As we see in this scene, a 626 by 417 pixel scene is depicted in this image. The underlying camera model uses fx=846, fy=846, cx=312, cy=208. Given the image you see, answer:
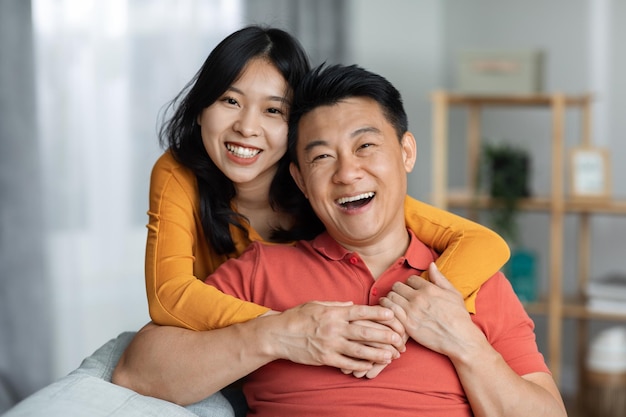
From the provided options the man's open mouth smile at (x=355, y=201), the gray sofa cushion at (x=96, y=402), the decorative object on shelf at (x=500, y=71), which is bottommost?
the gray sofa cushion at (x=96, y=402)

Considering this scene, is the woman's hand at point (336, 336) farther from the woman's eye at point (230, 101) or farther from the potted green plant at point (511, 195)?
the potted green plant at point (511, 195)

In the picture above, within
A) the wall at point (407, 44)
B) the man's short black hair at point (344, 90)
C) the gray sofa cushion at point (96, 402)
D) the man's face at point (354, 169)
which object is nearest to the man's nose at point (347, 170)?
the man's face at point (354, 169)

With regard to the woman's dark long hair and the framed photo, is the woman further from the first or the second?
the framed photo

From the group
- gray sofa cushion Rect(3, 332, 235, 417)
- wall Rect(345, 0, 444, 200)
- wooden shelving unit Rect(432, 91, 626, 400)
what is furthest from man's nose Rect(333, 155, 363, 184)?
wall Rect(345, 0, 444, 200)

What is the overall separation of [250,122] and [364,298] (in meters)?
0.46

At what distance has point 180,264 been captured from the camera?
1797 millimetres

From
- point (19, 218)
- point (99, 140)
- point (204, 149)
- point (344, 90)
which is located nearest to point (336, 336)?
point (344, 90)

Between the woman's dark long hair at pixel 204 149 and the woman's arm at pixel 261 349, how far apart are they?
0.39m

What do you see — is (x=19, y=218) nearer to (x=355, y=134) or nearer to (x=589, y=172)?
(x=355, y=134)

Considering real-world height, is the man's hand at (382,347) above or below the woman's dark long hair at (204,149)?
below

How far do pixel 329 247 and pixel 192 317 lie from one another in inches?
14.4

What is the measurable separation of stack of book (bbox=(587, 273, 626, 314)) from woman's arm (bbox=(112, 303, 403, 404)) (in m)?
2.45

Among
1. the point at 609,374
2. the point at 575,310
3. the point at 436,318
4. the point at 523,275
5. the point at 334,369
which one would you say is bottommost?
the point at 609,374

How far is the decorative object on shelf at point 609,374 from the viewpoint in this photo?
147 inches
